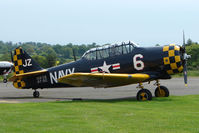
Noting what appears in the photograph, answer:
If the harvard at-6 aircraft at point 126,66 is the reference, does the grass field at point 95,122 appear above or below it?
below

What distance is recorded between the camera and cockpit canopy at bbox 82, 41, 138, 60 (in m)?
15.7

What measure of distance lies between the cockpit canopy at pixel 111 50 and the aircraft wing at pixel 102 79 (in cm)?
149

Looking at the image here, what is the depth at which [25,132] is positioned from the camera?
739 centimetres

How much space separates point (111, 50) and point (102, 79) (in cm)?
197

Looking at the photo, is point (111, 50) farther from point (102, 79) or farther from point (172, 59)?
point (172, 59)

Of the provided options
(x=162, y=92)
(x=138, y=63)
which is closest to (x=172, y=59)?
A: (x=138, y=63)

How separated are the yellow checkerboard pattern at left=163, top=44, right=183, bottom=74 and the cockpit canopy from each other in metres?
1.64

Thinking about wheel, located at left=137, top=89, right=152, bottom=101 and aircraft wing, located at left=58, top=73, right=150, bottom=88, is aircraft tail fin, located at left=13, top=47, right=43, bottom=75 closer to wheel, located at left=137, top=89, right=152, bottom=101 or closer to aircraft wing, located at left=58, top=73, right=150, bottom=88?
aircraft wing, located at left=58, top=73, right=150, bottom=88

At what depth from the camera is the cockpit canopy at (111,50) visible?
15656mm

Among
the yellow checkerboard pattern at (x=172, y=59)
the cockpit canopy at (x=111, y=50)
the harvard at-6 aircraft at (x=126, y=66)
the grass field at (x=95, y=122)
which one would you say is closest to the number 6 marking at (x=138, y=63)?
the harvard at-6 aircraft at (x=126, y=66)

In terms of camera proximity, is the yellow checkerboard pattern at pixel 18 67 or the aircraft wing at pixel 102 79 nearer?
the aircraft wing at pixel 102 79

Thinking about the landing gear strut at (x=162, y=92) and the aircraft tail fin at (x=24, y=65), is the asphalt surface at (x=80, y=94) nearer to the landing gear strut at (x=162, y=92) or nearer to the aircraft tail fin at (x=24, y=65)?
the landing gear strut at (x=162, y=92)

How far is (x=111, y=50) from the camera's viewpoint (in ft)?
52.5

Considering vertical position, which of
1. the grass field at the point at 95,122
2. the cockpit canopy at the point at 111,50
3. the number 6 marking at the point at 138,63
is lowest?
the grass field at the point at 95,122
